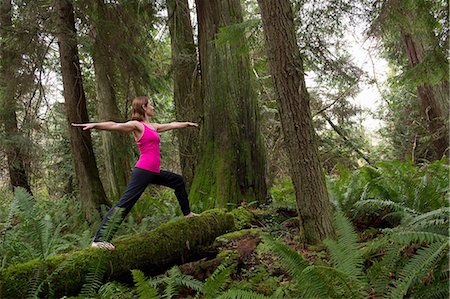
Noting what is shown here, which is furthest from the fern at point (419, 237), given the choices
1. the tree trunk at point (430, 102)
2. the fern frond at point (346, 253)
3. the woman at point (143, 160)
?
the tree trunk at point (430, 102)

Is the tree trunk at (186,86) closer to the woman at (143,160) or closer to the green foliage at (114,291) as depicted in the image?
the woman at (143,160)

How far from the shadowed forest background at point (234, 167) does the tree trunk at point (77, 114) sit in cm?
3

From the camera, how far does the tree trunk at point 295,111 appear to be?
435cm

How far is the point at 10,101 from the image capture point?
8.23 m

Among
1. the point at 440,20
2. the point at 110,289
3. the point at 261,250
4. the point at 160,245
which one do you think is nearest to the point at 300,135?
the point at 261,250

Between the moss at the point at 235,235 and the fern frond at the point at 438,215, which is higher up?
the fern frond at the point at 438,215

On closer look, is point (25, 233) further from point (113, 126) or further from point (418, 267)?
point (418, 267)

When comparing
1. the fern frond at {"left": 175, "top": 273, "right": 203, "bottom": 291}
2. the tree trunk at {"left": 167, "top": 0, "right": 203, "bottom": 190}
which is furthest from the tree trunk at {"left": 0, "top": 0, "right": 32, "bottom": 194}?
the fern frond at {"left": 175, "top": 273, "right": 203, "bottom": 291}

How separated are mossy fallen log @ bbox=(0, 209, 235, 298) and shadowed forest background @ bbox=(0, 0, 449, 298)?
0.02 metres

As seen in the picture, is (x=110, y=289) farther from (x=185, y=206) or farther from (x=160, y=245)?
(x=185, y=206)

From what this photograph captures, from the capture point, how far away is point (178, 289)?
4.00 metres

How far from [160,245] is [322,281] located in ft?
6.05

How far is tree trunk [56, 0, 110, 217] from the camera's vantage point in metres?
7.50

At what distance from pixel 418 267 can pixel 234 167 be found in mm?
4140
